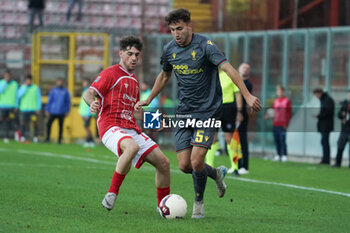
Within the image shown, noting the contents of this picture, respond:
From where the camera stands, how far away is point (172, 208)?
26.5 feet

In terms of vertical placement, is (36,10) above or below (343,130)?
above

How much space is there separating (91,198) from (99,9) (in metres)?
21.5

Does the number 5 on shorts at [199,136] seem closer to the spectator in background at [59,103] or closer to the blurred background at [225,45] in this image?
the blurred background at [225,45]

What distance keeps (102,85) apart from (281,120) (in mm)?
12636

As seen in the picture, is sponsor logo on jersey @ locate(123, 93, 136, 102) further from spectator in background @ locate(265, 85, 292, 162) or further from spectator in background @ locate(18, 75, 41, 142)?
spectator in background @ locate(18, 75, 41, 142)

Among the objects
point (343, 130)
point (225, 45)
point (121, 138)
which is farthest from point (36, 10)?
point (121, 138)

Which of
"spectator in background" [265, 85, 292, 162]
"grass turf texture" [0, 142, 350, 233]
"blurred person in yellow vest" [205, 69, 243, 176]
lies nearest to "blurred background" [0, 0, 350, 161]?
"spectator in background" [265, 85, 292, 162]

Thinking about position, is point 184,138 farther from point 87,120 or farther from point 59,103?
point 59,103

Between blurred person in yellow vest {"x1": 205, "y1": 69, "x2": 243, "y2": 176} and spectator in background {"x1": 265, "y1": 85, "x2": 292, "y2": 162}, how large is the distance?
6249mm

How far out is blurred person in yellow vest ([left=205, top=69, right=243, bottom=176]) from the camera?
45.6ft

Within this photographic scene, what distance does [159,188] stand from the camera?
28.0 ft

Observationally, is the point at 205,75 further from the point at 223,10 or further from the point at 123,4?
the point at 123,4

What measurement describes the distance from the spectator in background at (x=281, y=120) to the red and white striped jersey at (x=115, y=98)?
12.1m

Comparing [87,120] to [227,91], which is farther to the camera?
[87,120]
